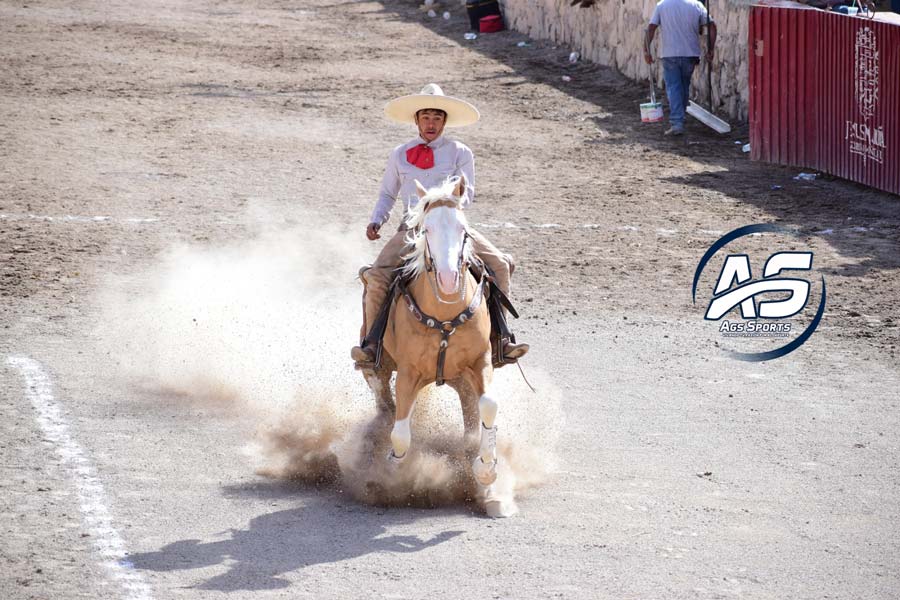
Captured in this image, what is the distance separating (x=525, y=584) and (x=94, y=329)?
265 inches

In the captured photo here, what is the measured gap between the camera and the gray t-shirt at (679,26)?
844 inches

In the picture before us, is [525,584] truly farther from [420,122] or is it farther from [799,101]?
[799,101]

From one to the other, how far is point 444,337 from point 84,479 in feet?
9.12

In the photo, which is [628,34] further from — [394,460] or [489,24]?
[394,460]

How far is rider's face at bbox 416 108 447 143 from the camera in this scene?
29.2 feet

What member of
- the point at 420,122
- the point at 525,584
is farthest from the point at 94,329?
the point at 525,584

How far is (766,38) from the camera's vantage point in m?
19.9

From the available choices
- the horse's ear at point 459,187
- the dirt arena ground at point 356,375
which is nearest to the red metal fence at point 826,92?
the dirt arena ground at point 356,375

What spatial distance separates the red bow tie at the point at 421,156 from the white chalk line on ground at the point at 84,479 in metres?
3.14

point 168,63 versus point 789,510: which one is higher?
point 168,63

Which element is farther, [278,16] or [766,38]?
[278,16]

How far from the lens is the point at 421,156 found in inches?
349

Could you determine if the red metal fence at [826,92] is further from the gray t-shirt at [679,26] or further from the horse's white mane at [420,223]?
the horse's white mane at [420,223]

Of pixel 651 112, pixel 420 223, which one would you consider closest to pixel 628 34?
pixel 651 112
